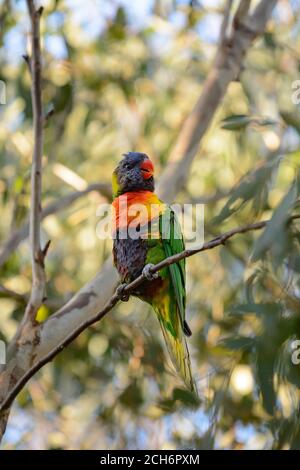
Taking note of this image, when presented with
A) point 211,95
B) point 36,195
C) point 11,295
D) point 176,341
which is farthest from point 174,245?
point 211,95

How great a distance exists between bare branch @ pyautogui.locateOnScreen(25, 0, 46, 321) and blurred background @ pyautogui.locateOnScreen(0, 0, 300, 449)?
1.60 ft

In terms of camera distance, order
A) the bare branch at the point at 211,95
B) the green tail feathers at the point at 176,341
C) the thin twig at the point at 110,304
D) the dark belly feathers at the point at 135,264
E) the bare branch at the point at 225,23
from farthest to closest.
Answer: the bare branch at the point at 225,23, the bare branch at the point at 211,95, the dark belly feathers at the point at 135,264, the green tail feathers at the point at 176,341, the thin twig at the point at 110,304

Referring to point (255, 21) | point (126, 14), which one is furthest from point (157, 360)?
point (126, 14)

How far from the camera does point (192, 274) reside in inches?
191

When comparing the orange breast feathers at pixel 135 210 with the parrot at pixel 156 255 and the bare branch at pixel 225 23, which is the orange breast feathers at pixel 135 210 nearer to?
the parrot at pixel 156 255

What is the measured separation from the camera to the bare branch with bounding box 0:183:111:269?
10.9 ft

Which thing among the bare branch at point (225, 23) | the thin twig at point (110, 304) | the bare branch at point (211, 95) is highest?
the bare branch at point (225, 23)

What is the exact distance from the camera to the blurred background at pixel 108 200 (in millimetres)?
3781

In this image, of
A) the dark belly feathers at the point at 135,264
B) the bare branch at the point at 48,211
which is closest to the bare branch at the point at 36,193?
the dark belly feathers at the point at 135,264

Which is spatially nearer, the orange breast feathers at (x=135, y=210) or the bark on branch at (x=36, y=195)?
the bark on branch at (x=36, y=195)

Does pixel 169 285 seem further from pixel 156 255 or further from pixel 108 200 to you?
pixel 108 200

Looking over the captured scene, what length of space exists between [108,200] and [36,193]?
1.30 m

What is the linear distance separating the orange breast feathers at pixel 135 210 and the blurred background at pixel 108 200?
51 centimetres
